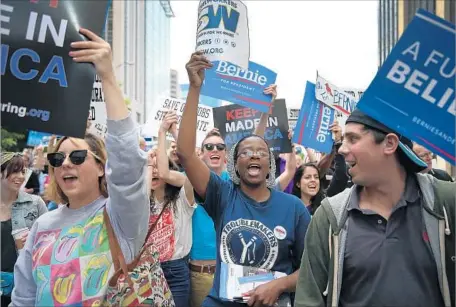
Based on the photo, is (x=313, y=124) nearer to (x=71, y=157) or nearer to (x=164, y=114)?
(x=164, y=114)

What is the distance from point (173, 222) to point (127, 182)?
88.0 inches

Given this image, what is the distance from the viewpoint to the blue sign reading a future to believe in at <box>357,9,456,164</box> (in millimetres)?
2320

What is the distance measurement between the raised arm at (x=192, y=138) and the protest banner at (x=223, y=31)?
1.18 ft

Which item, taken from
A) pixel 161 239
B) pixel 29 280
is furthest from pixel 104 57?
pixel 161 239

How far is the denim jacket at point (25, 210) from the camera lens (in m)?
4.45

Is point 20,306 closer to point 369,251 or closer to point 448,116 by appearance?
point 369,251

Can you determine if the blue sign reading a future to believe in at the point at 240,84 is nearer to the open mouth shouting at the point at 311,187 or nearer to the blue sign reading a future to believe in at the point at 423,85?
the open mouth shouting at the point at 311,187

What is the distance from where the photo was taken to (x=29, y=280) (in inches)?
102

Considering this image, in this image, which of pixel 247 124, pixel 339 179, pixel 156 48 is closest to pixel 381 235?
pixel 339 179

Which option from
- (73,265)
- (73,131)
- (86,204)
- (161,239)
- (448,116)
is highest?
(448,116)

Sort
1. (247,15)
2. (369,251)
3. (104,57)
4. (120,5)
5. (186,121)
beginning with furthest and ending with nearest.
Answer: (120,5) → (247,15) → (186,121) → (369,251) → (104,57)

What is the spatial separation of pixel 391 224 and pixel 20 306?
1694 millimetres

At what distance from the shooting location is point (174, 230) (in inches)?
180

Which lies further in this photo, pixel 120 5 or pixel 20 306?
pixel 120 5
